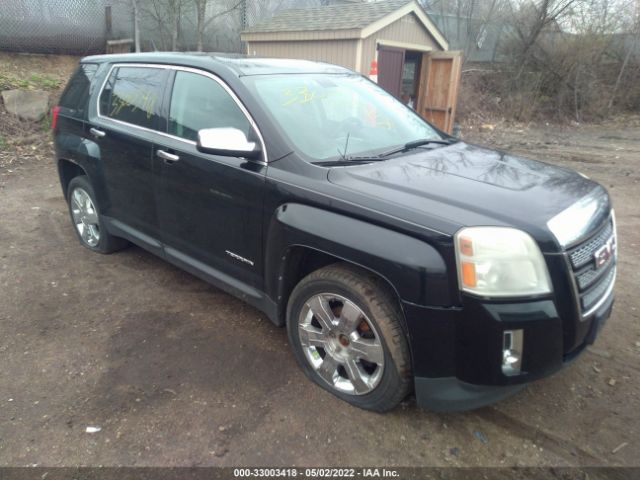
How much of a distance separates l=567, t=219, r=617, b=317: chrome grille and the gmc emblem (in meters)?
0.02

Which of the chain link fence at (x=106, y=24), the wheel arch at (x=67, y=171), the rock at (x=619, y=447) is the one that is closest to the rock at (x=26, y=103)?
the chain link fence at (x=106, y=24)

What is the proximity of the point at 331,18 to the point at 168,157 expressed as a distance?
8.10m

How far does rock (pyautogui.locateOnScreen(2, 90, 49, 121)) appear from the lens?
9.20 m

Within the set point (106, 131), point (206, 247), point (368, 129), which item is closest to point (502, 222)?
point (368, 129)

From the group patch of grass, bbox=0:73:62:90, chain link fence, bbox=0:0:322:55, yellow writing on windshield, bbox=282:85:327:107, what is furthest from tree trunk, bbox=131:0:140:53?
yellow writing on windshield, bbox=282:85:327:107

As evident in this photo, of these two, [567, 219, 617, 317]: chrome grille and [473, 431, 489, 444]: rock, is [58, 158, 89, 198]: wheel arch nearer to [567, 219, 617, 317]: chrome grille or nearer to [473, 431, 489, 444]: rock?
[473, 431, 489, 444]: rock

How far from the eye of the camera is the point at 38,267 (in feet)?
14.5

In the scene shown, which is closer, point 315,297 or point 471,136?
point 315,297

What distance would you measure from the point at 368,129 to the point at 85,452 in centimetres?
253

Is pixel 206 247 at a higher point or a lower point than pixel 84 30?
lower

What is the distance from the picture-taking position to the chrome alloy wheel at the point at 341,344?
8.25 feet

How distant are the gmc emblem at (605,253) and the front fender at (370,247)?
87cm

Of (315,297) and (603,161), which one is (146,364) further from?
(603,161)

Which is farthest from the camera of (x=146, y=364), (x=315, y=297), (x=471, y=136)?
(x=471, y=136)
